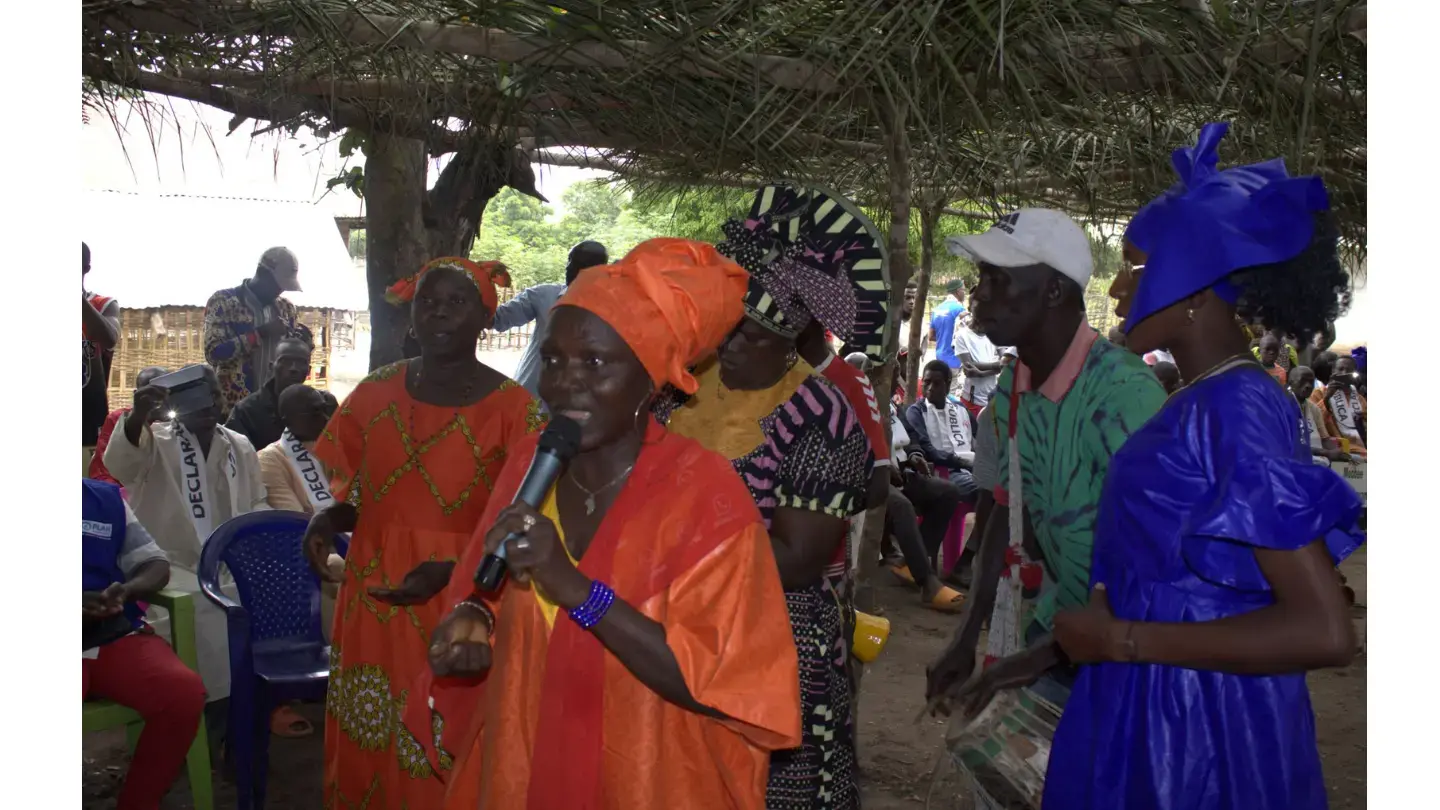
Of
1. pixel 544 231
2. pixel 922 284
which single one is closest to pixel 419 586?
pixel 922 284

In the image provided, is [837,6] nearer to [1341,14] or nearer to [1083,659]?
[1341,14]

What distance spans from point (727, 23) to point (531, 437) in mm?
2030

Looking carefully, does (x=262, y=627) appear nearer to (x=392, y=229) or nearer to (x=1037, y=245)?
(x=392, y=229)

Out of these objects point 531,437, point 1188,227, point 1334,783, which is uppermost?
point 1188,227

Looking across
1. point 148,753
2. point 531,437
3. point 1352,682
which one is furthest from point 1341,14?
point 1352,682

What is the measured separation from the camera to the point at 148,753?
419 centimetres

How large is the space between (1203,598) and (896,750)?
3.79 m

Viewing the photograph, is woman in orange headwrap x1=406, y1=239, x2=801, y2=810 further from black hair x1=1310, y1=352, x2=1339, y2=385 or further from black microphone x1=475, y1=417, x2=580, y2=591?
black hair x1=1310, y1=352, x2=1339, y2=385

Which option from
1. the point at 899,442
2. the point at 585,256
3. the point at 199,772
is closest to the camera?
the point at 199,772

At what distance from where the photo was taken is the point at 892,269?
20.1 feet

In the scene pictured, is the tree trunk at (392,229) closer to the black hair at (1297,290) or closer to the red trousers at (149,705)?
the red trousers at (149,705)

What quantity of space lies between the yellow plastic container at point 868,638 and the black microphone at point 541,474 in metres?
1.94

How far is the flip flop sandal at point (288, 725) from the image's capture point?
551 cm

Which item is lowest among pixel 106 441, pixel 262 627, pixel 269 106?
pixel 262 627
